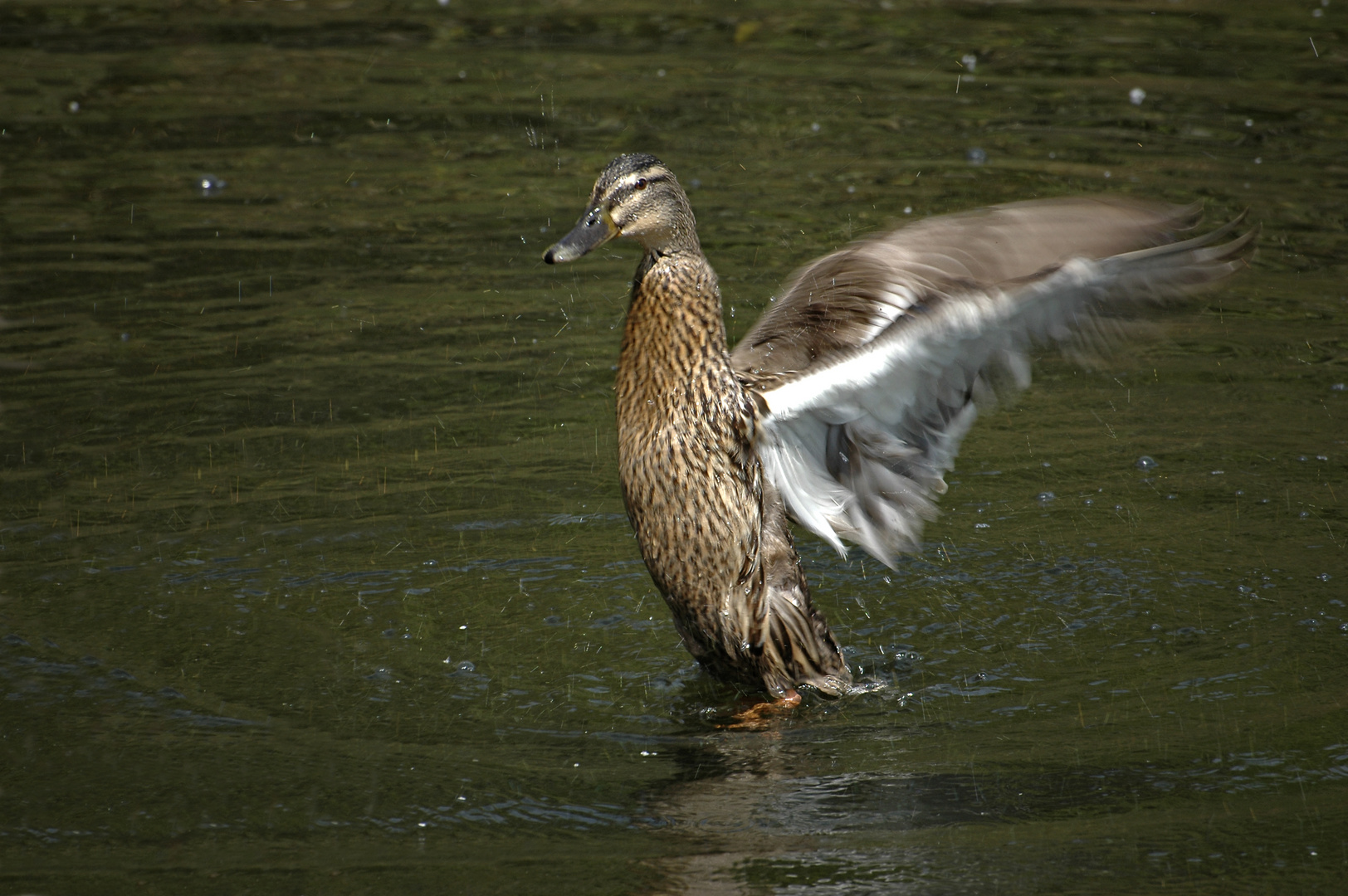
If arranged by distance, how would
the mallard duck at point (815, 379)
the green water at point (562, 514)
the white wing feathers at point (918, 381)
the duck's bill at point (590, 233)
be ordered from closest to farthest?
the green water at point (562, 514)
the white wing feathers at point (918, 381)
the mallard duck at point (815, 379)
the duck's bill at point (590, 233)

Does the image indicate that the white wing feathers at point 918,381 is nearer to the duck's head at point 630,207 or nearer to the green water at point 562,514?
the green water at point 562,514

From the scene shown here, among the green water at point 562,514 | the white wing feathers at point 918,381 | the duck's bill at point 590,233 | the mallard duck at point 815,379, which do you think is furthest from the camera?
the duck's bill at point 590,233

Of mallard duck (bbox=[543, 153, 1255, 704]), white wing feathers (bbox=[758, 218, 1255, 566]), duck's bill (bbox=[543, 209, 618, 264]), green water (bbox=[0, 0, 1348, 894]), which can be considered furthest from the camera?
duck's bill (bbox=[543, 209, 618, 264])

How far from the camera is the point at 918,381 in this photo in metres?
4.57

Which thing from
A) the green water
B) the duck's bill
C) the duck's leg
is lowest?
the duck's leg

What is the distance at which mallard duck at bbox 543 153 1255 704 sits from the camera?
4410mm

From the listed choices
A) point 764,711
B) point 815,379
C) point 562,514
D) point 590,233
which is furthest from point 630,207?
point 562,514

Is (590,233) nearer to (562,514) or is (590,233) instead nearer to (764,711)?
(764,711)

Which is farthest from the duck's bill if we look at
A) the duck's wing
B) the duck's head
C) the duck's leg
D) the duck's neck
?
the duck's leg

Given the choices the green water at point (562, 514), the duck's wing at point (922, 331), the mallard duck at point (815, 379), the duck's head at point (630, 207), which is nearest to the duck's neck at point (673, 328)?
the mallard duck at point (815, 379)

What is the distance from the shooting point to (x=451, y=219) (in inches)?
365

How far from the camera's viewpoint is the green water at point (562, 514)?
394cm

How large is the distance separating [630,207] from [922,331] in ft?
3.14

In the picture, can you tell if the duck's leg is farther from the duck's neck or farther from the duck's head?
the duck's head
